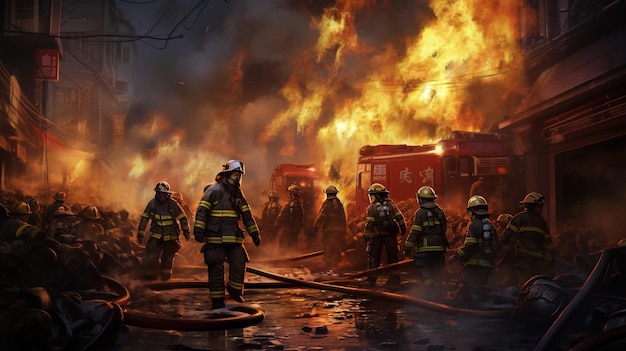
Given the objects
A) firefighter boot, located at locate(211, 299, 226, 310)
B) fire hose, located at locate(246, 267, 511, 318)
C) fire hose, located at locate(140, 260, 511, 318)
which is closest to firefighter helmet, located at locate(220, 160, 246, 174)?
firefighter boot, located at locate(211, 299, 226, 310)

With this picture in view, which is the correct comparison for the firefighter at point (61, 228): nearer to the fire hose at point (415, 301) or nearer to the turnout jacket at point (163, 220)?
the turnout jacket at point (163, 220)

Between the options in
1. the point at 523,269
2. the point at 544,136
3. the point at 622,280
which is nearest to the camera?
the point at 622,280

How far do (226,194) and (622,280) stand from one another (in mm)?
4801

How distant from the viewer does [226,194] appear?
8.16m

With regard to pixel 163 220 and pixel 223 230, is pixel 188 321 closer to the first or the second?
pixel 223 230

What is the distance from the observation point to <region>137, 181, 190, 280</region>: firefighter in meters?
10.9

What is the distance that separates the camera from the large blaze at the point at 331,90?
2288cm

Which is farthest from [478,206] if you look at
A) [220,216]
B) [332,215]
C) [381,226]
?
[332,215]

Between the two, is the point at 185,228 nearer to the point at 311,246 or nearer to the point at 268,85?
the point at 311,246

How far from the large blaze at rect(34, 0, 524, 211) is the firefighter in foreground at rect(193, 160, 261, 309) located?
47.8ft

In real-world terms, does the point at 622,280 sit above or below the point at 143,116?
below

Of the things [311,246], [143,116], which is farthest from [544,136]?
[143,116]

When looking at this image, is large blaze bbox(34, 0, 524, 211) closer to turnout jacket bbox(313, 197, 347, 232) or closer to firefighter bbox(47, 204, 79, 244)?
turnout jacket bbox(313, 197, 347, 232)

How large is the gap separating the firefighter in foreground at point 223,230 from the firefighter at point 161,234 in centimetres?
310
